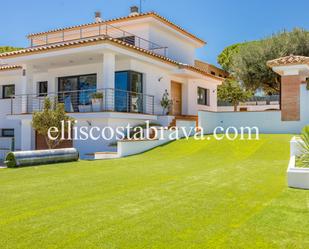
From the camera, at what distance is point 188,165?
12.3 meters

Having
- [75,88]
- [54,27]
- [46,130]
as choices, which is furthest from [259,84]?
[46,130]

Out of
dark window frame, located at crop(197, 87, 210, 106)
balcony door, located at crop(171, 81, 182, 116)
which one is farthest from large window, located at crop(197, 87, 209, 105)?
balcony door, located at crop(171, 81, 182, 116)

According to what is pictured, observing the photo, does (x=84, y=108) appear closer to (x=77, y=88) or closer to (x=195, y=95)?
(x=77, y=88)

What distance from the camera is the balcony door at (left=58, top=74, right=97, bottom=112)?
21.0m

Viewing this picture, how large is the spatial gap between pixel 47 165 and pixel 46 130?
305 cm

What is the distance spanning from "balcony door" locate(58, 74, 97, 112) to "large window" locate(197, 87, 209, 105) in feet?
31.2

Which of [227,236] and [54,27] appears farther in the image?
[54,27]

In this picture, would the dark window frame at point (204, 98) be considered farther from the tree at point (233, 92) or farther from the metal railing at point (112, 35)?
the metal railing at point (112, 35)

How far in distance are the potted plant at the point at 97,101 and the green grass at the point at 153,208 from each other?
21.5 feet

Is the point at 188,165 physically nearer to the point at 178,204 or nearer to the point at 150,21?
the point at 178,204

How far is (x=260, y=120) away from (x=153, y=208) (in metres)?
16.1

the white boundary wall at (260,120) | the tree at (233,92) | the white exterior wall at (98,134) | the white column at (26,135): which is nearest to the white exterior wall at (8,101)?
the white column at (26,135)

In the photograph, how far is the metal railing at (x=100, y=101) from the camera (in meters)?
17.9

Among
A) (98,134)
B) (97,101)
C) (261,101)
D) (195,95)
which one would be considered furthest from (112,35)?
(261,101)
